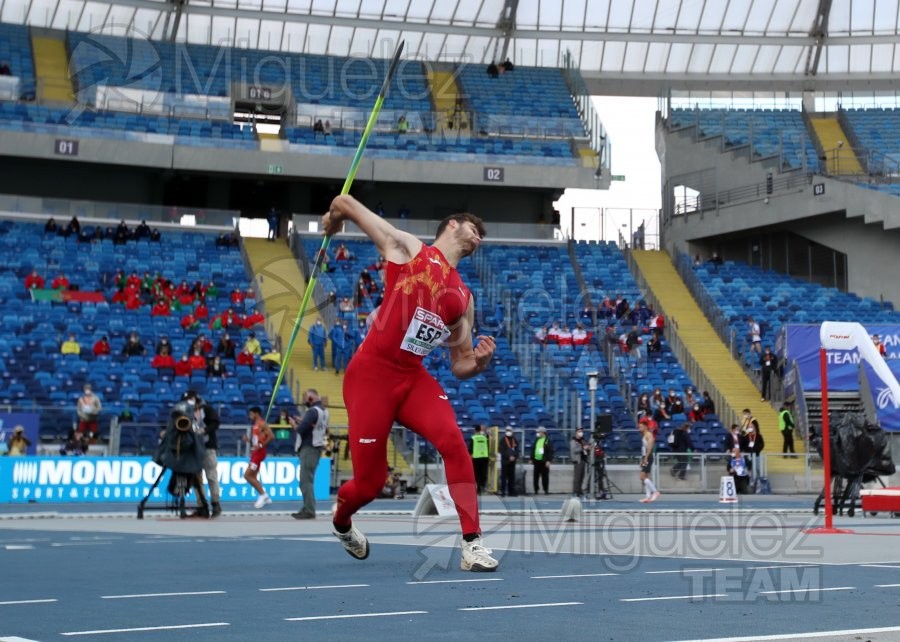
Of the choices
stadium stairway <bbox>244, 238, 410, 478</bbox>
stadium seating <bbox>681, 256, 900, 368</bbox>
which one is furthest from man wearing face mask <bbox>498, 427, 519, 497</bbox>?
stadium seating <bbox>681, 256, 900, 368</bbox>

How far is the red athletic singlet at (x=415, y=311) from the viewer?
7.50m

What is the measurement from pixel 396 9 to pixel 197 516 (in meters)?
Result: 35.3

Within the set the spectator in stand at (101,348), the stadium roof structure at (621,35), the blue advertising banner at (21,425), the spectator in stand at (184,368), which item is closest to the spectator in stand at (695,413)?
the spectator in stand at (184,368)

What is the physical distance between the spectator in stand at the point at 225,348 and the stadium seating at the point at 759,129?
2288cm

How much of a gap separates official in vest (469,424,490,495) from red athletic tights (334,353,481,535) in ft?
61.9

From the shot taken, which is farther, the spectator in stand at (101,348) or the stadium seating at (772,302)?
the stadium seating at (772,302)

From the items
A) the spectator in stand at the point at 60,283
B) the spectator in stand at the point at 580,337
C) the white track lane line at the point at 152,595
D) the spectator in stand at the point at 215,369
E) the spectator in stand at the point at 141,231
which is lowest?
the white track lane line at the point at 152,595

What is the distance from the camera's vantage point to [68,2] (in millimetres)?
47500

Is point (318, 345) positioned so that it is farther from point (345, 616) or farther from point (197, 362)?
point (345, 616)

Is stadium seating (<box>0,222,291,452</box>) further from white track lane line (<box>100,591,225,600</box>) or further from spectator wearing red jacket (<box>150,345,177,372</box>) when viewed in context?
white track lane line (<box>100,591,225,600</box>)

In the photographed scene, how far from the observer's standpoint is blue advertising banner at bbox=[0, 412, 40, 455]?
24.5 metres

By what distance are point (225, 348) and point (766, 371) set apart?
49.8ft

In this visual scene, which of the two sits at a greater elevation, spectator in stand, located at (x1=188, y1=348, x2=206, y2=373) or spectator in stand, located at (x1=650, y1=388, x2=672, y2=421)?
spectator in stand, located at (x1=188, y1=348, x2=206, y2=373)

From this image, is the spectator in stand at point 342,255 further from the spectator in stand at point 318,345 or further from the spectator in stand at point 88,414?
the spectator in stand at point 88,414
